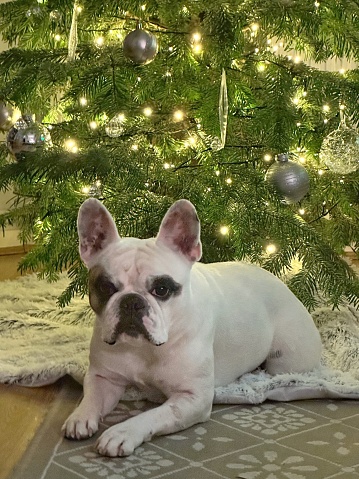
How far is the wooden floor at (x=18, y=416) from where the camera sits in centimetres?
136

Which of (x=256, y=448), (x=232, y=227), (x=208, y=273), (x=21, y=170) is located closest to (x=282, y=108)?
(x=232, y=227)

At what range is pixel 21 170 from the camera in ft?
5.81

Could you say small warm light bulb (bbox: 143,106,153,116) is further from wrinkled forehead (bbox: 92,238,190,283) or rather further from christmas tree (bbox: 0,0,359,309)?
wrinkled forehead (bbox: 92,238,190,283)

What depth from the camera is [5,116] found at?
2.00m

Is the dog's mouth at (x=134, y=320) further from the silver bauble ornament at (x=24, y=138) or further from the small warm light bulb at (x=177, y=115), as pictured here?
the small warm light bulb at (x=177, y=115)

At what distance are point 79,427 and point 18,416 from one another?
8.2 inches

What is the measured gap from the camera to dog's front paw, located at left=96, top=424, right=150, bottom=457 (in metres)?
1.32

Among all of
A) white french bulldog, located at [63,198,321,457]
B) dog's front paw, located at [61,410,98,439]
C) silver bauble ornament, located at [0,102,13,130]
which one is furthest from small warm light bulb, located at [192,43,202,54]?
dog's front paw, located at [61,410,98,439]

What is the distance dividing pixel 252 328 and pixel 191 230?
303 mm

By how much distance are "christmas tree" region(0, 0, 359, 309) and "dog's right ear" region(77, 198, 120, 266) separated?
266 mm

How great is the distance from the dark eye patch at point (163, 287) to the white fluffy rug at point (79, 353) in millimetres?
279

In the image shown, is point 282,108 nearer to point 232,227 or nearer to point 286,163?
point 286,163

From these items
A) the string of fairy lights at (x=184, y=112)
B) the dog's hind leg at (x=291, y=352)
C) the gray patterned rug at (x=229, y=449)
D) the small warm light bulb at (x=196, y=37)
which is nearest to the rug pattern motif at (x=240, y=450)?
the gray patterned rug at (x=229, y=449)

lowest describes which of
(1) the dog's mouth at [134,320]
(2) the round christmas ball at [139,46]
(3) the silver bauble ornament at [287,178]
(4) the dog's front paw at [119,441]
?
(4) the dog's front paw at [119,441]
